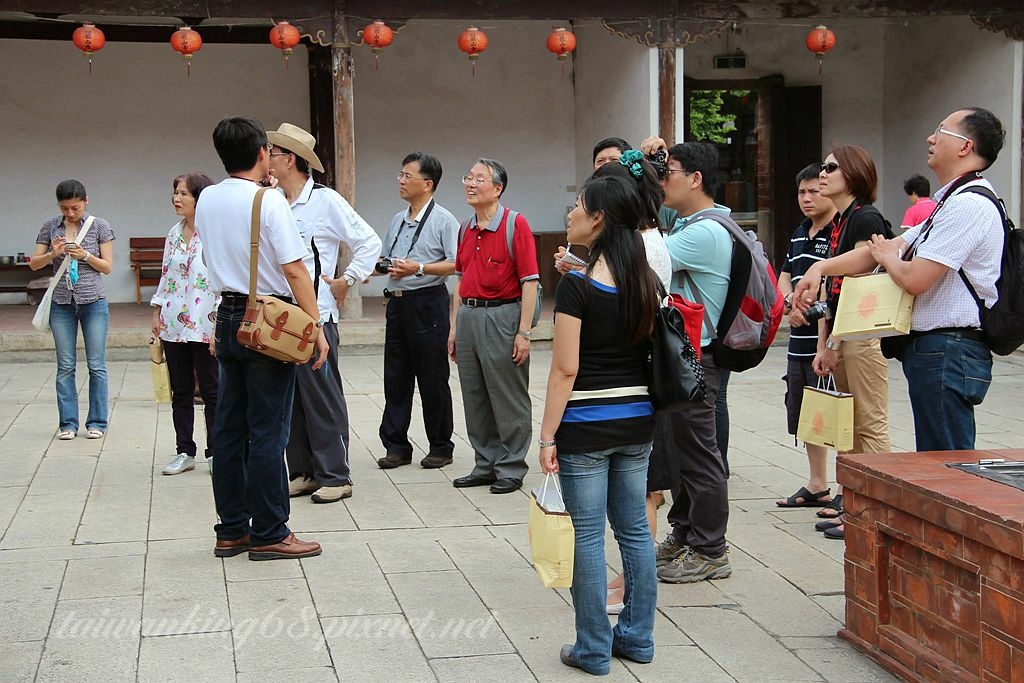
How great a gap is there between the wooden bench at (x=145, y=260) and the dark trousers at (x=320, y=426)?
878 centimetres

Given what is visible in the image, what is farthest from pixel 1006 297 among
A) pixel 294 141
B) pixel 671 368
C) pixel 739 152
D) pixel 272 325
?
pixel 739 152

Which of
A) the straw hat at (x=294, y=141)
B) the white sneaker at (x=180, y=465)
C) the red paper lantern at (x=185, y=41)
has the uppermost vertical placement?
the red paper lantern at (x=185, y=41)

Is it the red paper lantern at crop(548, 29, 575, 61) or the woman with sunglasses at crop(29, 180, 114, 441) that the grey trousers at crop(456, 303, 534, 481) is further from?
the red paper lantern at crop(548, 29, 575, 61)

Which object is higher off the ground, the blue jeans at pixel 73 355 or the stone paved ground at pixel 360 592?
the blue jeans at pixel 73 355

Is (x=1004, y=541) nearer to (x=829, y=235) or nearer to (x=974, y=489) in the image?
(x=974, y=489)

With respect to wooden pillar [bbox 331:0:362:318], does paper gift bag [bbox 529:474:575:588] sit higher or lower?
lower

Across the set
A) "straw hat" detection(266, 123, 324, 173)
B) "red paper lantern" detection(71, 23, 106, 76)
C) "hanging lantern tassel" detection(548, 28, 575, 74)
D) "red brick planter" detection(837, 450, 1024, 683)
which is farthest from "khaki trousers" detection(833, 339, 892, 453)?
"red paper lantern" detection(71, 23, 106, 76)

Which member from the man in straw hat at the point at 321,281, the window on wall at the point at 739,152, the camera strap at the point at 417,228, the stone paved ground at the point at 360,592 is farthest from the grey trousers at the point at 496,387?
the window on wall at the point at 739,152

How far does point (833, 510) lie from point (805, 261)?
120 centimetres

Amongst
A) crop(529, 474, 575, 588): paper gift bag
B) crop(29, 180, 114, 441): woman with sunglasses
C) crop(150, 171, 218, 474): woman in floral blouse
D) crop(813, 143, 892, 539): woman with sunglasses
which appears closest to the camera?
crop(529, 474, 575, 588): paper gift bag

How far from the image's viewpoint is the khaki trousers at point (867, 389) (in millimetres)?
5383

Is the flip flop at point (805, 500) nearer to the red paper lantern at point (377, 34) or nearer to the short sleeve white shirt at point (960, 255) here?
the short sleeve white shirt at point (960, 255)

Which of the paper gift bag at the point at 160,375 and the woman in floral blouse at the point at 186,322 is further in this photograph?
the paper gift bag at the point at 160,375

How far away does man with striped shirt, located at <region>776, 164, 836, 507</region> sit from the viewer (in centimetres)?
555
